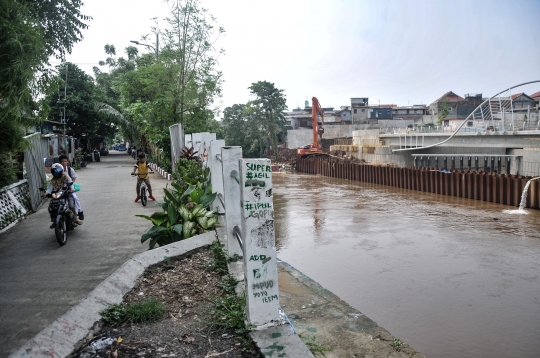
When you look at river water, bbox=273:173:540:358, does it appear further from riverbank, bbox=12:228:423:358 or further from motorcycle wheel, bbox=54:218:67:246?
motorcycle wheel, bbox=54:218:67:246

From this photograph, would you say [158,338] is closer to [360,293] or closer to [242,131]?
[360,293]

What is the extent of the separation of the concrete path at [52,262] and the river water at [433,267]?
138 inches

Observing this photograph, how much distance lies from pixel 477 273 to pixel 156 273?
20.5ft

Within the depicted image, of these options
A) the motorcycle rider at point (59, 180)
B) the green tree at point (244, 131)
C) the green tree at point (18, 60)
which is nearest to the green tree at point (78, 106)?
the green tree at point (244, 131)

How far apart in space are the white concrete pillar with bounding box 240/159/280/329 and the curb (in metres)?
1.33

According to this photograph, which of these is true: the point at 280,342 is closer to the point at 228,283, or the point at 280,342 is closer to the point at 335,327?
the point at 335,327

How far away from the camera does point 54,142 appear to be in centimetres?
2541

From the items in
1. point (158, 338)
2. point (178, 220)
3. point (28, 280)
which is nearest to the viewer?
point (158, 338)

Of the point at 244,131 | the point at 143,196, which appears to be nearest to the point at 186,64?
the point at 143,196

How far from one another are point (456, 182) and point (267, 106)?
92.3 feet

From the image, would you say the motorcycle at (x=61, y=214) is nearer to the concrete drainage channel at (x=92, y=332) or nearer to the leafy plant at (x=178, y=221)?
the leafy plant at (x=178, y=221)

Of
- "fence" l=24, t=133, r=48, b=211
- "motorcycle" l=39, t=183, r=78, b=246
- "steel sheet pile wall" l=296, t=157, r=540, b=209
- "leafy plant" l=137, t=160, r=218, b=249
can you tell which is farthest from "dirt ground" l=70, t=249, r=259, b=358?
"steel sheet pile wall" l=296, t=157, r=540, b=209

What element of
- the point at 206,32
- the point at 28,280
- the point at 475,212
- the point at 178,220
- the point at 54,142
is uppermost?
the point at 206,32

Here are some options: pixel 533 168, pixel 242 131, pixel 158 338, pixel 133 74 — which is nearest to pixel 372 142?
pixel 242 131
